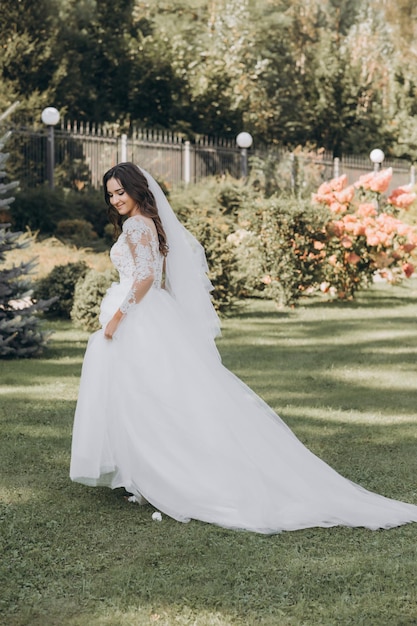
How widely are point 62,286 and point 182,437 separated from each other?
8146mm

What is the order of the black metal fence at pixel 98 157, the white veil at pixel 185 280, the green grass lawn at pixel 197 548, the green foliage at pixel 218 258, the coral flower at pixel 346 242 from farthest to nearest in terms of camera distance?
the black metal fence at pixel 98 157 → the coral flower at pixel 346 242 → the green foliage at pixel 218 258 → the white veil at pixel 185 280 → the green grass lawn at pixel 197 548

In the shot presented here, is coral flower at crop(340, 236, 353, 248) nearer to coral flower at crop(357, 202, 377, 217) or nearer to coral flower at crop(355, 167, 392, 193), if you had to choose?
coral flower at crop(357, 202, 377, 217)

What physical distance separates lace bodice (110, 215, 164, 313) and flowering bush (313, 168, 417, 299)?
355 inches

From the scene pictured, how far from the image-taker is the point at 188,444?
4957 millimetres

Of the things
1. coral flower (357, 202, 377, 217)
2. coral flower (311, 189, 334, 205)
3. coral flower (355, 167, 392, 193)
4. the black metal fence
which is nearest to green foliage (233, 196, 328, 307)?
coral flower (311, 189, 334, 205)

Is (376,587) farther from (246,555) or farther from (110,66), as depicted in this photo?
(110,66)

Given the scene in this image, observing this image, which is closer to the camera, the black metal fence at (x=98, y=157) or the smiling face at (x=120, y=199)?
the smiling face at (x=120, y=199)

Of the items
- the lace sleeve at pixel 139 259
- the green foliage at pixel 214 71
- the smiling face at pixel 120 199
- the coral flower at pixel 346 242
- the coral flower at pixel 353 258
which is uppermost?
the green foliage at pixel 214 71

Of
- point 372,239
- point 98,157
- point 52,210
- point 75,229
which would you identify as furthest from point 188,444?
point 98,157

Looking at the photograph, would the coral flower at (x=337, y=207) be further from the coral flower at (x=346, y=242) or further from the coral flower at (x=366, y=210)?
the coral flower at (x=346, y=242)

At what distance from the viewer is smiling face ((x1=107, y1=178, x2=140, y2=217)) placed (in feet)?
17.1

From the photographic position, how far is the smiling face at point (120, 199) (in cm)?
521

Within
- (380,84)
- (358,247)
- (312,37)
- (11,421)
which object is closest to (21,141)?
(358,247)

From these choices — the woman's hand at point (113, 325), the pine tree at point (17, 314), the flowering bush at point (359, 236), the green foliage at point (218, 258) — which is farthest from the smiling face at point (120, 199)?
the flowering bush at point (359, 236)
